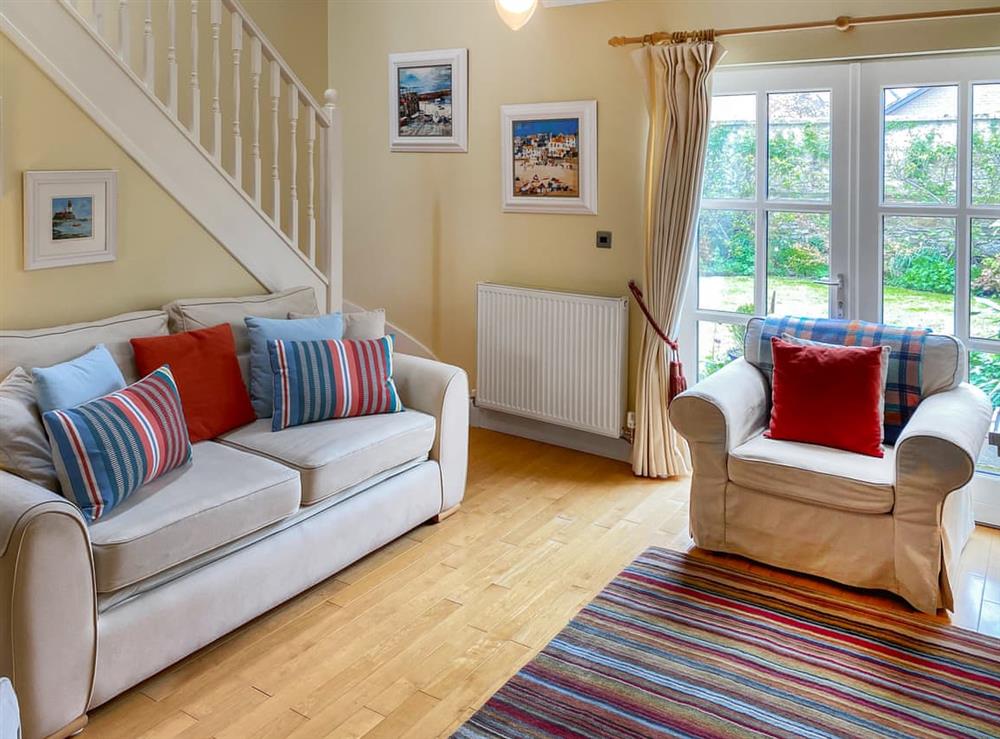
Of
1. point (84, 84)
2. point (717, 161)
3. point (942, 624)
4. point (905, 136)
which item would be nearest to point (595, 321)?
point (717, 161)

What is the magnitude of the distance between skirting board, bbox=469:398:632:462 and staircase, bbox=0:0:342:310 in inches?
48.0

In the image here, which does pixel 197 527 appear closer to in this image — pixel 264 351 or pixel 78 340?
pixel 78 340

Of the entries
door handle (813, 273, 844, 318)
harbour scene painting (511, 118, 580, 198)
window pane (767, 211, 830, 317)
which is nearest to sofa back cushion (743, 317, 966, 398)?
door handle (813, 273, 844, 318)

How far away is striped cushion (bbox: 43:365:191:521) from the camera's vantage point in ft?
8.62

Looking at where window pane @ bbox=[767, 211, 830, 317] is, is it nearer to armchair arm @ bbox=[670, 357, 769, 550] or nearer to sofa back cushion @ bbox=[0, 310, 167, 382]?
armchair arm @ bbox=[670, 357, 769, 550]

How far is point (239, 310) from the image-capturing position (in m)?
3.83

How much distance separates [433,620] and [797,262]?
91.1 inches

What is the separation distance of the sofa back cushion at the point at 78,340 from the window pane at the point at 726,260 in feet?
8.16

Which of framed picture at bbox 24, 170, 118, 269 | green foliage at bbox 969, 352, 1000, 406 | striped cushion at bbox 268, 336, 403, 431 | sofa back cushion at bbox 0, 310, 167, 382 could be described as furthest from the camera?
green foliage at bbox 969, 352, 1000, 406

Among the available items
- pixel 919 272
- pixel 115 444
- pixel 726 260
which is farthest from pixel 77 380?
pixel 919 272

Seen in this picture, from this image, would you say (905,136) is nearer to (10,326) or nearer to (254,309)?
(254,309)

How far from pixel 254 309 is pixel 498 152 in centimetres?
179

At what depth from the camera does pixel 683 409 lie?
11.6 feet

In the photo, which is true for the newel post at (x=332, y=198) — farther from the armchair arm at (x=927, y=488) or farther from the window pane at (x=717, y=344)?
the armchair arm at (x=927, y=488)
